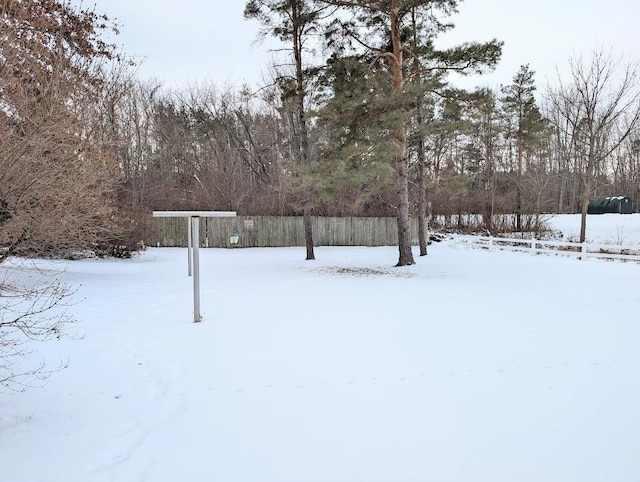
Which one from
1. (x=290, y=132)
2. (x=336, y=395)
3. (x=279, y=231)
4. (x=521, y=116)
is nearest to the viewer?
(x=336, y=395)

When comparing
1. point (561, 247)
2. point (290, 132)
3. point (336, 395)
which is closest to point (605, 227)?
point (561, 247)

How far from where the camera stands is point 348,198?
23406 millimetres

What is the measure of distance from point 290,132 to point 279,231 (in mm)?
6581

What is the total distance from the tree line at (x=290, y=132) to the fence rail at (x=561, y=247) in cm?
296

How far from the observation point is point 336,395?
342 centimetres

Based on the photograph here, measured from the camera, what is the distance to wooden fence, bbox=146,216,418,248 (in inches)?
794

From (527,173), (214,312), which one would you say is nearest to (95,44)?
(214,312)

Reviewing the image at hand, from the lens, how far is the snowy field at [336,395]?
247 centimetres

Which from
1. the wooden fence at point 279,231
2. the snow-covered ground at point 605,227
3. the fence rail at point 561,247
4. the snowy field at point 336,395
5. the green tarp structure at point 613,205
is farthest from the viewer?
the green tarp structure at point 613,205

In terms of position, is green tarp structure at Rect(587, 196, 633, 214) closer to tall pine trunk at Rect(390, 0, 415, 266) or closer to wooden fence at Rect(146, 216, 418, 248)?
wooden fence at Rect(146, 216, 418, 248)

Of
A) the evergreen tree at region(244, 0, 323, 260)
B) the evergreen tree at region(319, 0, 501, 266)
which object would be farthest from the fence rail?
the evergreen tree at region(244, 0, 323, 260)

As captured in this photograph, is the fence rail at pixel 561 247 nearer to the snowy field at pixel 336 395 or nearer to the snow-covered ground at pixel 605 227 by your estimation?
the snow-covered ground at pixel 605 227

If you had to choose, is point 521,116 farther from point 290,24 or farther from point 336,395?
point 336,395

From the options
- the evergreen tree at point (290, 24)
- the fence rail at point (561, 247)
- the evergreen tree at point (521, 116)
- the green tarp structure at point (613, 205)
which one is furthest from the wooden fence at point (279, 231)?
the green tarp structure at point (613, 205)
